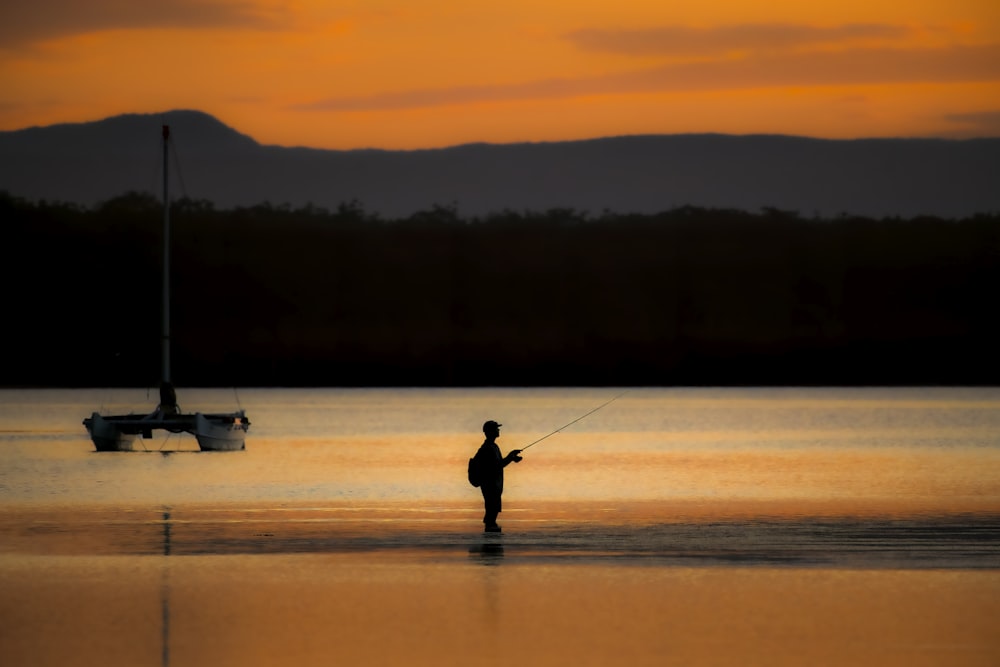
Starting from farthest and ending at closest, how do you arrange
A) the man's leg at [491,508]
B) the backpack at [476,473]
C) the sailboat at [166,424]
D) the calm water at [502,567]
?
the sailboat at [166,424] < the man's leg at [491,508] < the backpack at [476,473] < the calm water at [502,567]

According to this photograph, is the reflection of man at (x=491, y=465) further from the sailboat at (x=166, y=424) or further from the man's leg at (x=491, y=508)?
the sailboat at (x=166, y=424)

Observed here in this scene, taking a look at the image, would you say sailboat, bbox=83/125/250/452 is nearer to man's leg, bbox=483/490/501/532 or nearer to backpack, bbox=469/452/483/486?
man's leg, bbox=483/490/501/532

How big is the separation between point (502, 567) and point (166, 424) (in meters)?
32.9

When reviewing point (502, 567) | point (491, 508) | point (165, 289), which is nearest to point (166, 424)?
point (165, 289)

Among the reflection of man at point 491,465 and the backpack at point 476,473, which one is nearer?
the reflection of man at point 491,465

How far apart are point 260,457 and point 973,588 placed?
1701 inches

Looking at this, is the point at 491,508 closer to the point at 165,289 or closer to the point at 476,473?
the point at 476,473

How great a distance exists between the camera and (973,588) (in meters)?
19.5

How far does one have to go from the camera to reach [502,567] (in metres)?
21.6

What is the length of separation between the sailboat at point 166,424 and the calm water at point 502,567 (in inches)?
132

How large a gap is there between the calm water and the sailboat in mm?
3353

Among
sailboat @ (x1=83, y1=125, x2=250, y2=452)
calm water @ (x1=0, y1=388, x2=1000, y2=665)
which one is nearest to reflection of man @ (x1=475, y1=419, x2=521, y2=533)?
calm water @ (x1=0, y1=388, x2=1000, y2=665)

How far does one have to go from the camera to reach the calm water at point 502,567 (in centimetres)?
A: 1602

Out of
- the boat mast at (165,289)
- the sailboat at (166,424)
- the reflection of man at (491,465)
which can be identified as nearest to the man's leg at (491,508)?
the reflection of man at (491,465)
